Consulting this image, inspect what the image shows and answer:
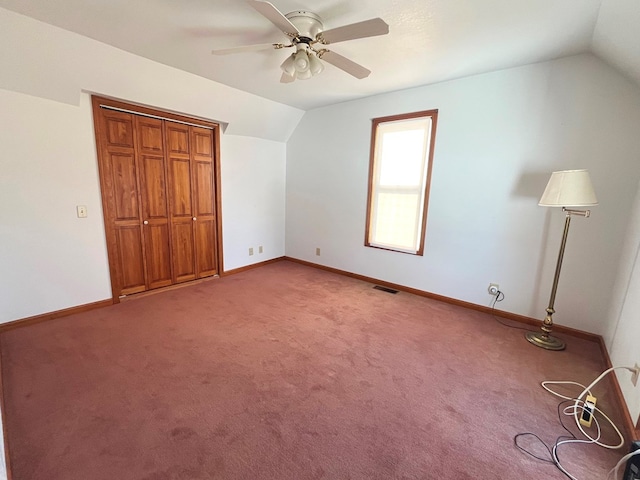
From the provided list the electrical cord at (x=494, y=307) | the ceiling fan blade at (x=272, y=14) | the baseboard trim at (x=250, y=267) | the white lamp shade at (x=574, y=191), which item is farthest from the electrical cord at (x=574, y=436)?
the baseboard trim at (x=250, y=267)

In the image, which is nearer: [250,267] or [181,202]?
[181,202]

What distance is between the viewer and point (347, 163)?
4.08 m

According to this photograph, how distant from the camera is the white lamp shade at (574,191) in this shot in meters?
2.15

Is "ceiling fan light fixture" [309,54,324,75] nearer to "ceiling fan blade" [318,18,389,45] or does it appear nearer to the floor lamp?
"ceiling fan blade" [318,18,389,45]

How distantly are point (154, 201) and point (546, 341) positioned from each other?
444 centimetres

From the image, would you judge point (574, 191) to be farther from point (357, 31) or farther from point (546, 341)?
point (357, 31)

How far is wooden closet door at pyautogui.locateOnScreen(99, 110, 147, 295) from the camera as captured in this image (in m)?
2.96

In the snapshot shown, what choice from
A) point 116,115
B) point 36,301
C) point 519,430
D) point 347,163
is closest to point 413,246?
point 347,163

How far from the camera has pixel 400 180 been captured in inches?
143

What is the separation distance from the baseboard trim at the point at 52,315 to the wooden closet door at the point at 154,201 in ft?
1.73

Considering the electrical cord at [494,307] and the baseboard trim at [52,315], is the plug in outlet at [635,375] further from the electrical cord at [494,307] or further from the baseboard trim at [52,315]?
the baseboard trim at [52,315]

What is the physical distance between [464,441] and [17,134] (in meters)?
4.12

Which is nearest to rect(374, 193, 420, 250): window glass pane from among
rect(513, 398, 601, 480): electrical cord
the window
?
the window

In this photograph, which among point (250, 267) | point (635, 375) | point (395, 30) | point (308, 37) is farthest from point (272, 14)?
point (250, 267)
